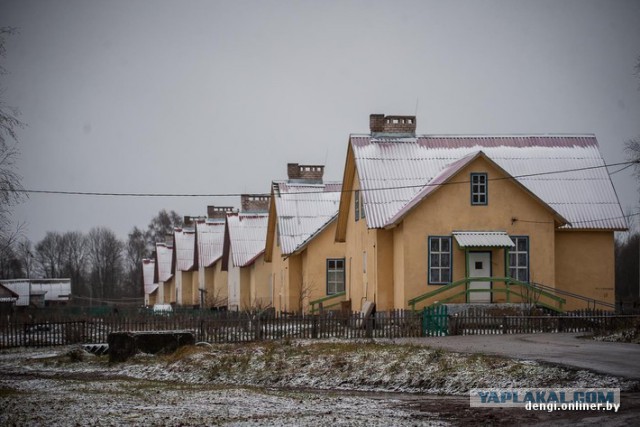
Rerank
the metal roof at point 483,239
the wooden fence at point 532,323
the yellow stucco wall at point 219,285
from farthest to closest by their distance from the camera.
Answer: the yellow stucco wall at point 219,285 < the metal roof at point 483,239 < the wooden fence at point 532,323

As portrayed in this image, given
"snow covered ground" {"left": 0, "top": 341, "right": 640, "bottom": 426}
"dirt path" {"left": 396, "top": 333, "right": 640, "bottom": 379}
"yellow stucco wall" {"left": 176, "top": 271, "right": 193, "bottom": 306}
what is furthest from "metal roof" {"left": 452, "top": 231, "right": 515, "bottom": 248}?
"yellow stucco wall" {"left": 176, "top": 271, "right": 193, "bottom": 306}

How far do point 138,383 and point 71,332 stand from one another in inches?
541

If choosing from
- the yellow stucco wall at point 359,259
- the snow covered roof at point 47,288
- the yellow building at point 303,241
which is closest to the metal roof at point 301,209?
the yellow building at point 303,241

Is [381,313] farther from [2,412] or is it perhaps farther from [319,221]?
[2,412]

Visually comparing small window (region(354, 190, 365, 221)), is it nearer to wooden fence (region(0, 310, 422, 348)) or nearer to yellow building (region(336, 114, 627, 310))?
yellow building (region(336, 114, 627, 310))

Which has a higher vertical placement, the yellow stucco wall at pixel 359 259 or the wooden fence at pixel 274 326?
the yellow stucco wall at pixel 359 259

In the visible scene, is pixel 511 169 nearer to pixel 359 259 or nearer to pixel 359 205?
pixel 359 205

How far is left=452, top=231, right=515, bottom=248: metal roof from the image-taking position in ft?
111

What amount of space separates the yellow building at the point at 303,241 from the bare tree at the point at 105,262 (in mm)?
80296

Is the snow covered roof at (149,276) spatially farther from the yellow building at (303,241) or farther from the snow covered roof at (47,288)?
the yellow building at (303,241)

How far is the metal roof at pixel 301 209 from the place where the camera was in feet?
153

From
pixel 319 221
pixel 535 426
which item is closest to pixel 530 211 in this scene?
pixel 319 221

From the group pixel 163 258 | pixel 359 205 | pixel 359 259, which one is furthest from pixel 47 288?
pixel 359 205

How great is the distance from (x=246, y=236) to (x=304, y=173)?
→ 8273mm
